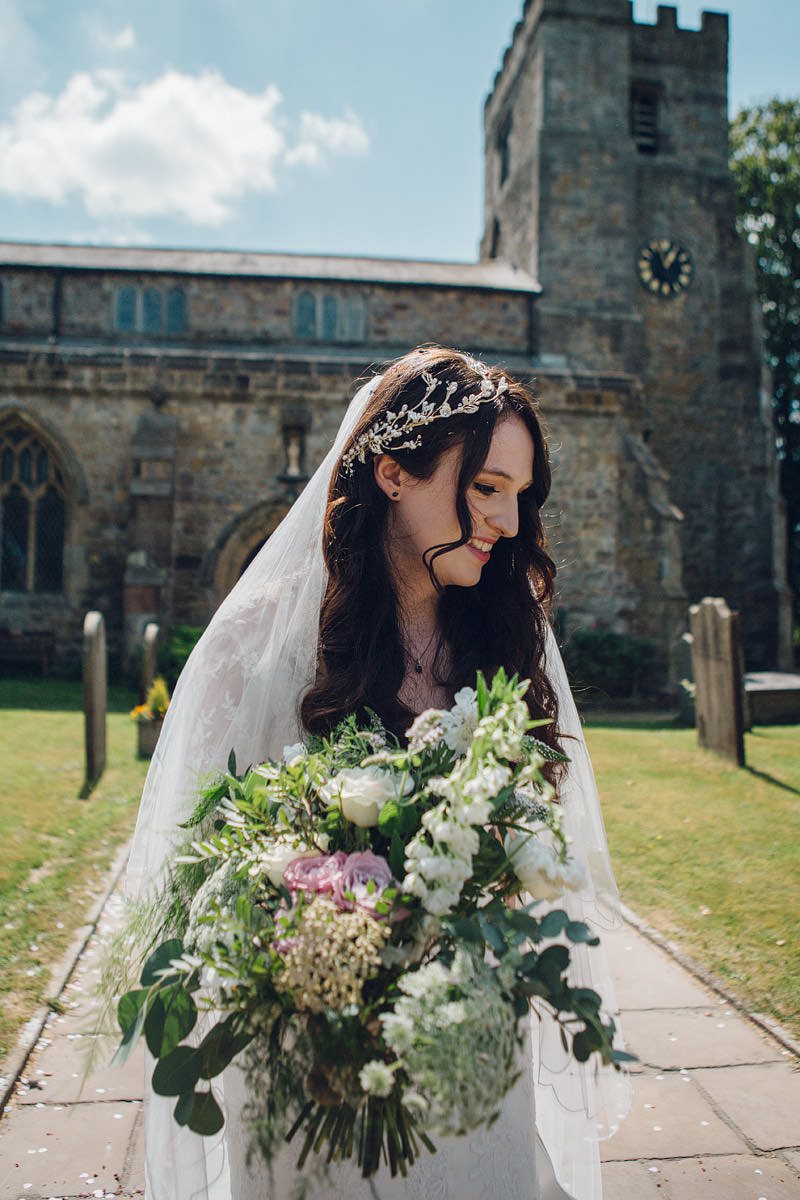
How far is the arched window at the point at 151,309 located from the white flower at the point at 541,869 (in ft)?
62.8

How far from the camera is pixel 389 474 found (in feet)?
6.89

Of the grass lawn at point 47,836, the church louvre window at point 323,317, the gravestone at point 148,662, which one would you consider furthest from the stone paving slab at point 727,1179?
the church louvre window at point 323,317

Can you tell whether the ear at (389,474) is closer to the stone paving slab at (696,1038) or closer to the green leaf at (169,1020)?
the green leaf at (169,1020)

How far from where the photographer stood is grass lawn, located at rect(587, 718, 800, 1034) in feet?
13.7

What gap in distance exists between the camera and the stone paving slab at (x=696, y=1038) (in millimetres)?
3260

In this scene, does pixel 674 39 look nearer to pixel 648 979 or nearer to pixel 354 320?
pixel 354 320

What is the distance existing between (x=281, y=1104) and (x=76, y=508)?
16450mm

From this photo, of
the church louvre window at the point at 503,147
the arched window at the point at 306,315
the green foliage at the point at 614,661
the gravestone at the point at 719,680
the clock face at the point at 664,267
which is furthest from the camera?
the church louvre window at the point at 503,147

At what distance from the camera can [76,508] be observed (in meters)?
16.4

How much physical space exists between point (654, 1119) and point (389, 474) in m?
2.39

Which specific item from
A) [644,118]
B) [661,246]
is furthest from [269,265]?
[644,118]

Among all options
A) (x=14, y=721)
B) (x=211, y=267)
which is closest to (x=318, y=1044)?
(x=14, y=721)

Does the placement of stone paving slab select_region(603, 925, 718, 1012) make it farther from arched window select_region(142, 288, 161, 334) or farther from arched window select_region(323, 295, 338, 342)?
arched window select_region(142, 288, 161, 334)

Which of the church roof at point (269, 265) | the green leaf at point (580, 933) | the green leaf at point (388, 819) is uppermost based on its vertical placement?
the church roof at point (269, 265)
